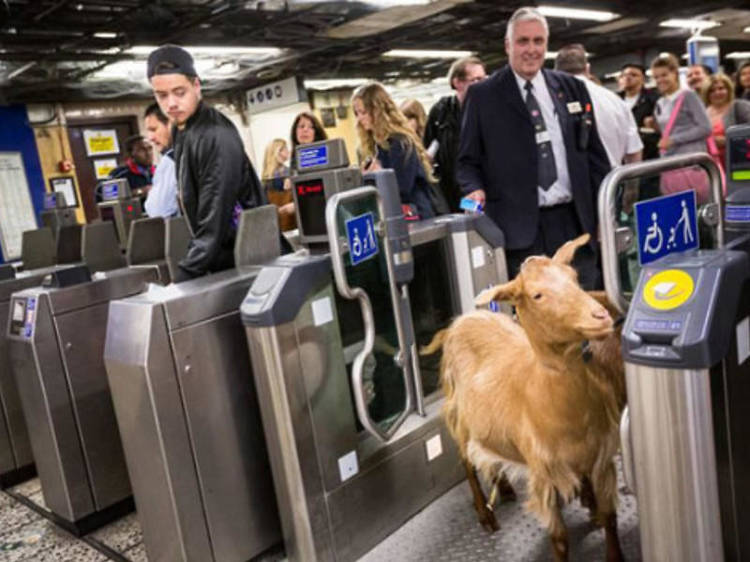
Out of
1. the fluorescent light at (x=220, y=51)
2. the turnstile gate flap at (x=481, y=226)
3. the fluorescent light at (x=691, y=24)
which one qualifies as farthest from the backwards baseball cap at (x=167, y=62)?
the fluorescent light at (x=691, y=24)

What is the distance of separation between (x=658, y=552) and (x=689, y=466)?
0.20m

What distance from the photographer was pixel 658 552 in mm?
1352

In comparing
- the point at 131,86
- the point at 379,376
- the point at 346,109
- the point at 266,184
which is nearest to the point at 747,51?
the point at 346,109

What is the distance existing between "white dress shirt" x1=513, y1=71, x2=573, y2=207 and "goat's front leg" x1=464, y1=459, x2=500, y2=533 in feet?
3.58

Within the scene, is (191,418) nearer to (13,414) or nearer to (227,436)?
(227,436)

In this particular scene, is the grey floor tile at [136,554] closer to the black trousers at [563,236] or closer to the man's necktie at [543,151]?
the black trousers at [563,236]

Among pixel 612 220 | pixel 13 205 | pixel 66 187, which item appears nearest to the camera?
pixel 612 220

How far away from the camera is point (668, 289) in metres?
1.29

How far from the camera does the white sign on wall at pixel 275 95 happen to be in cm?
995

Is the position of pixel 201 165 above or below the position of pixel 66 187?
below

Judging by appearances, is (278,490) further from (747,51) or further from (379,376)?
(747,51)

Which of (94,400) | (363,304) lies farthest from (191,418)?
(94,400)

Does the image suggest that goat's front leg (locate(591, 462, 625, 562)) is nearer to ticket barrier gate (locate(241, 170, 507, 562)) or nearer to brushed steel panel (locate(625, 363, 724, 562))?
brushed steel panel (locate(625, 363, 724, 562))

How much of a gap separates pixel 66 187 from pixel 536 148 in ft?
27.1
